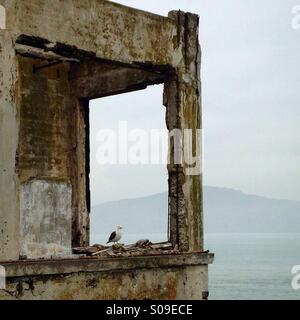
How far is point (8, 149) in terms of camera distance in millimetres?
9781

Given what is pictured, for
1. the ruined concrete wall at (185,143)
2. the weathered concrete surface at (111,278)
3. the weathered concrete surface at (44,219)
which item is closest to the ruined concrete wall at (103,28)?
the ruined concrete wall at (185,143)

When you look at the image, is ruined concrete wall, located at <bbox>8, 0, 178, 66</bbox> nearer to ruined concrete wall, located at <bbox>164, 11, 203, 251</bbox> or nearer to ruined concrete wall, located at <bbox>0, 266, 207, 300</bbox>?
ruined concrete wall, located at <bbox>164, 11, 203, 251</bbox>

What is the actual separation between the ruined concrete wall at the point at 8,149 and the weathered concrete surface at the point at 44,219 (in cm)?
154

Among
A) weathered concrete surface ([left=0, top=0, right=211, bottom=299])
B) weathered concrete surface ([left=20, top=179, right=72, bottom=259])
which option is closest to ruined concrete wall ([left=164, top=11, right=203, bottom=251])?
Answer: weathered concrete surface ([left=0, top=0, right=211, bottom=299])

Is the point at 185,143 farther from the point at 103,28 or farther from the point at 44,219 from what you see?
the point at 44,219

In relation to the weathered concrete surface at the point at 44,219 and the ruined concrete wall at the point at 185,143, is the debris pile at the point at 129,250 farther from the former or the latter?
the weathered concrete surface at the point at 44,219

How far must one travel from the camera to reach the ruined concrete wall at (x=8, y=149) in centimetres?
966

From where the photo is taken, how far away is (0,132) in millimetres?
9711

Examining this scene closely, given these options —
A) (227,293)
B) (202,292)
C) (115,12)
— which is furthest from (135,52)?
(227,293)

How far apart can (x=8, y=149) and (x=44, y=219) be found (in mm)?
1961

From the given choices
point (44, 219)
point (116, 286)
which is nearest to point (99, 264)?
point (116, 286)
